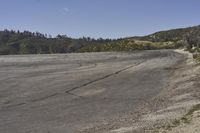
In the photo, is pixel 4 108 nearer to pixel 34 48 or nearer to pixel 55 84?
A: pixel 55 84

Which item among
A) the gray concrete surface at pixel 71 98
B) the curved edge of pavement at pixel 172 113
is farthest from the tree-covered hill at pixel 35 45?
the curved edge of pavement at pixel 172 113

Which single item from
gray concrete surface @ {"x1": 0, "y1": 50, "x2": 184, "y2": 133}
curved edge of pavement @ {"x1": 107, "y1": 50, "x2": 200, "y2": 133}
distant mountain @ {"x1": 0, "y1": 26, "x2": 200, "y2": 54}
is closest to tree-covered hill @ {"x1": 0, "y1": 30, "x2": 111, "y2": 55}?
distant mountain @ {"x1": 0, "y1": 26, "x2": 200, "y2": 54}

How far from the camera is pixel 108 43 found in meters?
111

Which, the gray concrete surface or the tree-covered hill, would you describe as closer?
the gray concrete surface

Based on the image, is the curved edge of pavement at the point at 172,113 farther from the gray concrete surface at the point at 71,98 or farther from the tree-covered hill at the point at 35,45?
the tree-covered hill at the point at 35,45

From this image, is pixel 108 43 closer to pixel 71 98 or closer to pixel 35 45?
pixel 35 45

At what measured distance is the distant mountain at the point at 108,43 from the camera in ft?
302

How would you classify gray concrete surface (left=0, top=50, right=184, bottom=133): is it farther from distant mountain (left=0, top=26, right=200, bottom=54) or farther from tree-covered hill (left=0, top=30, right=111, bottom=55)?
tree-covered hill (left=0, top=30, right=111, bottom=55)

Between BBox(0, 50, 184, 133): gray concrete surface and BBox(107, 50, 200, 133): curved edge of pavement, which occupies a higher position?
BBox(107, 50, 200, 133): curved edge of pavement

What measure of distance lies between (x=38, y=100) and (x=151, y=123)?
9.45 meters

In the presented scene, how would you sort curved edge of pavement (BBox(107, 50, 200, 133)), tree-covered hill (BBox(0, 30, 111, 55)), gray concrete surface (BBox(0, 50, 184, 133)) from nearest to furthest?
curved edge of pavement (BBox(107, 50, 200, 133)) < gray concrete surface (BBox(0, 50, 184, 133)) < tree-covered hill (BBox(0, 30, 111, 55))

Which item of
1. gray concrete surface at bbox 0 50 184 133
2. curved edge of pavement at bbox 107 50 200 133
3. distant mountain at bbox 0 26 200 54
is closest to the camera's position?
curved edge of pavement at bbox 107 50 200 133

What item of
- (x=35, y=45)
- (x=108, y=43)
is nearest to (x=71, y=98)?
(x=108, y=43)

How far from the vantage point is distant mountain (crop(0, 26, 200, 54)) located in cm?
9199
